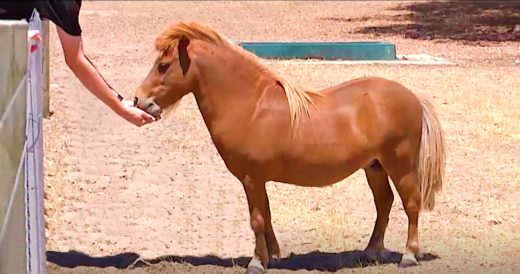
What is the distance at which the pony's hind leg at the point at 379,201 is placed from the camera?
648cm

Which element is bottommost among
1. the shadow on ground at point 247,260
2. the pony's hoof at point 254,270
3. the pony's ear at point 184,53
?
the shadow on ground at point 247,260

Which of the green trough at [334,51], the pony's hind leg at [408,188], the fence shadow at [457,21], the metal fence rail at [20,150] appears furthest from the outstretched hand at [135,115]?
the fence shadow at [457,21]

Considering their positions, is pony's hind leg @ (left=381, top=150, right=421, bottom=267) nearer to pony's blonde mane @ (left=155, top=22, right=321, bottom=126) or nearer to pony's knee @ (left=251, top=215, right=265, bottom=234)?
pony's blonde mane @ (left=155, top=22, right=321, bottom=126)

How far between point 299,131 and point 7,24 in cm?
265

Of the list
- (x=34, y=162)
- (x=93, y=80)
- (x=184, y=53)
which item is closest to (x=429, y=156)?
(x=184, y=53)

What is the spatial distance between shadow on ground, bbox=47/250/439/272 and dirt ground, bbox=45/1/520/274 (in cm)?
1

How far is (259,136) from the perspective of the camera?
19.7 feet

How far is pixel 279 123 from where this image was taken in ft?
19.9

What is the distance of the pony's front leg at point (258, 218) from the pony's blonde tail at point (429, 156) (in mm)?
940

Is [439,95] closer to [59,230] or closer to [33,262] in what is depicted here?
[59,230]

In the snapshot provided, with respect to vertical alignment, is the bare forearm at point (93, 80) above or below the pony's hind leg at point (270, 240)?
above

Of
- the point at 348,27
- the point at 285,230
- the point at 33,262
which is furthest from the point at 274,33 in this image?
the point at 33,262

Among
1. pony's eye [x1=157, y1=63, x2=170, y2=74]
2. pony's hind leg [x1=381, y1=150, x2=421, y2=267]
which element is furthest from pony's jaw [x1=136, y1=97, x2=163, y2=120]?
pony's hind leg [x1=381, y1=150, x2=421, y2=267]

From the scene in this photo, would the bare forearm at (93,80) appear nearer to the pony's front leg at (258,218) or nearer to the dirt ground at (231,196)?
the pony's front leg at (258,218)
